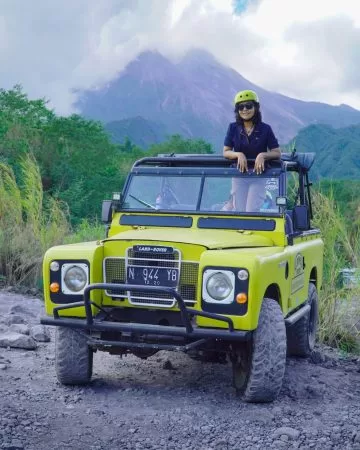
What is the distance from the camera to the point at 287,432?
17.1ft

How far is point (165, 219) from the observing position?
22.5 feet

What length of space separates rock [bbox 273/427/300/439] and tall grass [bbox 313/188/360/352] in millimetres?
3960

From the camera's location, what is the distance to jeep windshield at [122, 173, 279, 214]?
22.5ft

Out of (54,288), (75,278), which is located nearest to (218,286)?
(75,278)

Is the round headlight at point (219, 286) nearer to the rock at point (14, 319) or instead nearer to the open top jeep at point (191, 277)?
the open top jeep at point (191, 277)

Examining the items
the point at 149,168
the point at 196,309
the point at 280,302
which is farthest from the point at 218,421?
the point at 149,168

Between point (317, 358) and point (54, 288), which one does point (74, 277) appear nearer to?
point (54, 288)

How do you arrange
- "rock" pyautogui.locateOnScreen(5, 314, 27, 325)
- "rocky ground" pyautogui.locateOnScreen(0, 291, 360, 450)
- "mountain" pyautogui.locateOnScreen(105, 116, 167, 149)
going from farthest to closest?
"mountain" pyautogui.locateOnScreen(105, 116, 167, 149), "rock" pyautogui.locateOnScreen(5, 314, 27, 325), "rocky ground" pyautogui.locateOnScreen(0, 291, 360, 450)

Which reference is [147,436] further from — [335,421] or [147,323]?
[335,421]

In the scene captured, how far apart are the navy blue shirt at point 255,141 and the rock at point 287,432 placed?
113 inches

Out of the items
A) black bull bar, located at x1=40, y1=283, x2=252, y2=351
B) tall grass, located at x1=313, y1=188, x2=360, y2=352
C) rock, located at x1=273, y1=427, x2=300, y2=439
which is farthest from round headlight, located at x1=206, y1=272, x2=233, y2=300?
tall grass, located at x1=313, y1=188, x2=360, y2=352

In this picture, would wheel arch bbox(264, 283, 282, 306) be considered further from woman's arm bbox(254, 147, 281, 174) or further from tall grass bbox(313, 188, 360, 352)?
tall grass bbox(313, 188, 360, 352)

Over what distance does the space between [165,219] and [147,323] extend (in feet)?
4.17

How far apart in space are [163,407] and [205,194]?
83.7 inches
